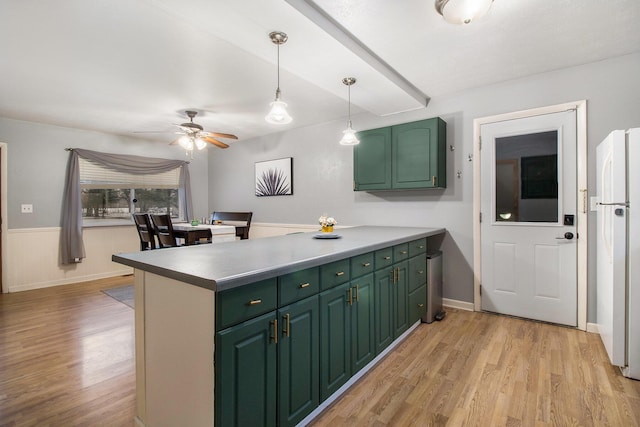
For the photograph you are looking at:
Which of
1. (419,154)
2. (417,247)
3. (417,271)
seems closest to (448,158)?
(419,154)

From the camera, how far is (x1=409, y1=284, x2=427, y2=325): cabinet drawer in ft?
9.13

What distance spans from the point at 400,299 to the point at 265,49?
7.02 ft

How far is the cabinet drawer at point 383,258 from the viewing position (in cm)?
229

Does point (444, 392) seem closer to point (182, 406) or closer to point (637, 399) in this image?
point (637, 399)

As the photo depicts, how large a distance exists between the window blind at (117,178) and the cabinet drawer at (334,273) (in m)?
4.95

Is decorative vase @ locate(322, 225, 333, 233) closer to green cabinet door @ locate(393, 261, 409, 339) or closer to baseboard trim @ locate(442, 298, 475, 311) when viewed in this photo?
green cabinet door @ locate(393, 261, 409, 339)

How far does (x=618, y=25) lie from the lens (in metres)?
2.24

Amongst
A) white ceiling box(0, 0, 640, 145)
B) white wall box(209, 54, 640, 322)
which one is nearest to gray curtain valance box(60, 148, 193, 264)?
white ceiling box(0, 0, 640, 145)

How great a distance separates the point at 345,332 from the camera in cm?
191

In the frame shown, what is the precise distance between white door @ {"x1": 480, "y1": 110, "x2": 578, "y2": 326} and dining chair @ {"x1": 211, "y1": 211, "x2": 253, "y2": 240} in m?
3.49

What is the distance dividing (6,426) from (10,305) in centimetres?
286

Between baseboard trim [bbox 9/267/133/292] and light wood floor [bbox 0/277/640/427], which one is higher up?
baseboard trim [bbox 9/267/133/292]

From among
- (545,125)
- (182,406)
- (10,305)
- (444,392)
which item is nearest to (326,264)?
(182,406)

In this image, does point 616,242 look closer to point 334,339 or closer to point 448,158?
point 448,158
